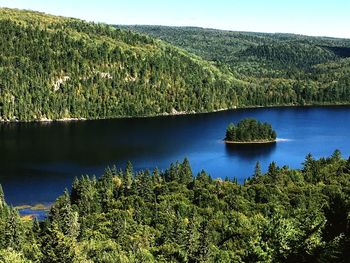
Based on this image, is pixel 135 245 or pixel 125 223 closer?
pixel 135 245

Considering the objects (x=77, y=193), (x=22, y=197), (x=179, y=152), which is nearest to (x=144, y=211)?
(x=77, y=193)

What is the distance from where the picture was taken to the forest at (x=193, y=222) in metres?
38.8

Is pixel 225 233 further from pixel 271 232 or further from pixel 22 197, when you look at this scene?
pixel 22 197

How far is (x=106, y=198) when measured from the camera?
116m

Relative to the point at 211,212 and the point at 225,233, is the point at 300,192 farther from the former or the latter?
the point at 225,233

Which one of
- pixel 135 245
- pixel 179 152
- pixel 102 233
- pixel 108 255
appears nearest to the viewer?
pixel 108 255

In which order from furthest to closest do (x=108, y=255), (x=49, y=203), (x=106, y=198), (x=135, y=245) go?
(x=49, y=203) → (x=106, y=198) → (x=135, y=245) → (x=108, y=255)

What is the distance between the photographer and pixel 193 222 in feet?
281

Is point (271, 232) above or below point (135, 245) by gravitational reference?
above

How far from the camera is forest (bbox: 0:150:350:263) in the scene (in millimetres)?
38781

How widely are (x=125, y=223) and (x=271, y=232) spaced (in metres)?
43.8

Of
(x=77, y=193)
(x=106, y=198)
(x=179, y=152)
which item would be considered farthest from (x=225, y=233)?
(x=179, y=152)

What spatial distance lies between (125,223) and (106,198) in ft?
104

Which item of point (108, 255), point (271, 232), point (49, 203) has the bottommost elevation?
point (49, 203)
